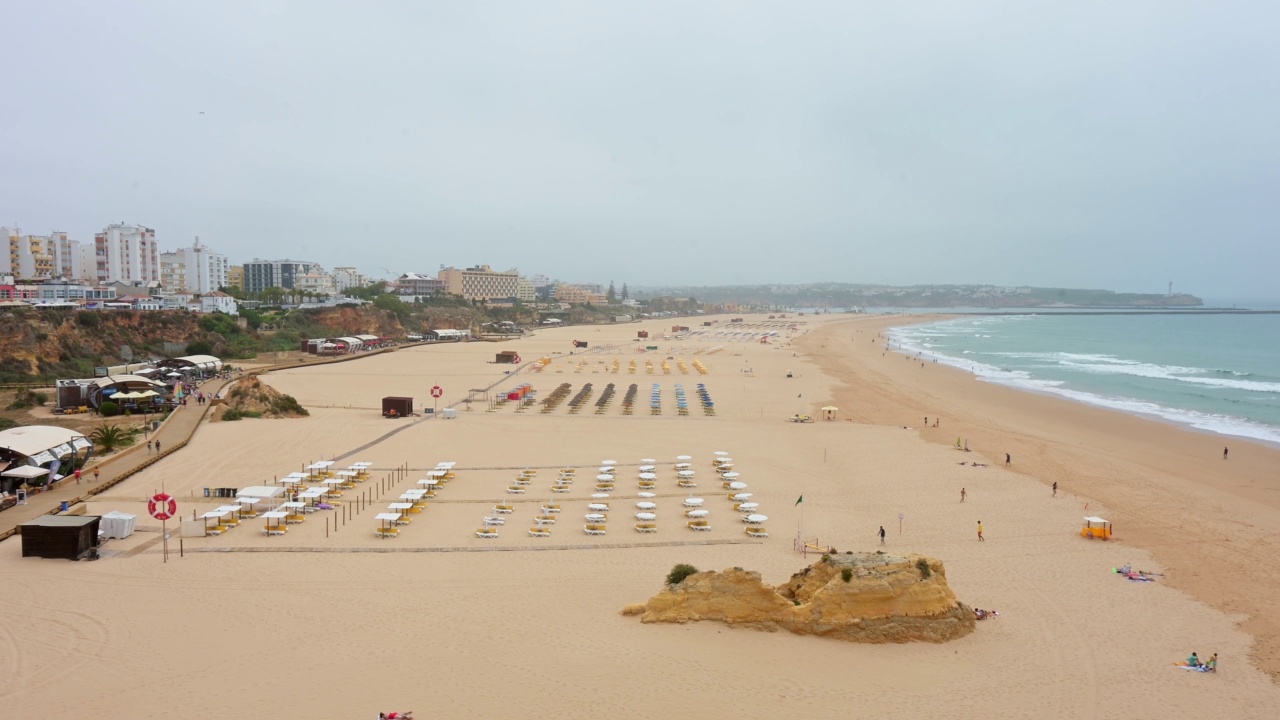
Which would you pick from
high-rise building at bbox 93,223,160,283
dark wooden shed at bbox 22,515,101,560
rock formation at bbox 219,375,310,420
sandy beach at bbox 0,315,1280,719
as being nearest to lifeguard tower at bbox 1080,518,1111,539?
sandy beach at bbox 0,315,1280,719

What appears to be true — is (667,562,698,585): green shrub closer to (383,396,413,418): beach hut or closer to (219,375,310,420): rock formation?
(383,396,413,418): beach hut

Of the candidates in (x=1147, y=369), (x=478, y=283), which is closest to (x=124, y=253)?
(x=478, y=283)

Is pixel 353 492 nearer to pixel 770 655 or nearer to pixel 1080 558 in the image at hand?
pixel 770 655

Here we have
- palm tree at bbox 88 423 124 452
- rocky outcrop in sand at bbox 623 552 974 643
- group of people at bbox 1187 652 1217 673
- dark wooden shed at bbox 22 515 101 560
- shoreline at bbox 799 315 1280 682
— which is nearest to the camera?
group of people at bbox 1187 652 1217 673

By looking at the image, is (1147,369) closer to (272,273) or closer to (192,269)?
(192,269)

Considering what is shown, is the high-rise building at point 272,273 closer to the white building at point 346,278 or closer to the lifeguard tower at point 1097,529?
the white building at point 346,278

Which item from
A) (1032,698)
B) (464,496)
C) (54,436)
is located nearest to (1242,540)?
(1032,698)

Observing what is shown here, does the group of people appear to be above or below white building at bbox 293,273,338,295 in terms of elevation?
below
